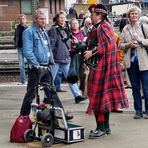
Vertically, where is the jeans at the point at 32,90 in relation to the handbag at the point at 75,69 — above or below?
below

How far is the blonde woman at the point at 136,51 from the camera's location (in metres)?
9.41

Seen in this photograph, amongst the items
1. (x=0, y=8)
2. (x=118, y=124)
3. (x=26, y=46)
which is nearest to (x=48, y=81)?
(x=26, y=46)

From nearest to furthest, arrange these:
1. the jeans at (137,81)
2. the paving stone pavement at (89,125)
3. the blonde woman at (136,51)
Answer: the paving stone pavement at (89,125), the blonde woman at (136,51), the jeans at (137,81)

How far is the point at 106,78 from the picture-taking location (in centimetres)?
814

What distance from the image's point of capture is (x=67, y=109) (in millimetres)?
10852

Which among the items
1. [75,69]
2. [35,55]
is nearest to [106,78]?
[75,69]

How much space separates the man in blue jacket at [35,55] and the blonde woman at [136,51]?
5.08ft

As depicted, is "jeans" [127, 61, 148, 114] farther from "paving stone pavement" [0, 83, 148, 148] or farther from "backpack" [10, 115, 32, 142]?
"backpack" [10, 115, 32, 142]

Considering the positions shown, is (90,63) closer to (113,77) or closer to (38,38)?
(113,77)

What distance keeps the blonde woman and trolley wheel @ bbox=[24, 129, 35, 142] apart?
2268mm

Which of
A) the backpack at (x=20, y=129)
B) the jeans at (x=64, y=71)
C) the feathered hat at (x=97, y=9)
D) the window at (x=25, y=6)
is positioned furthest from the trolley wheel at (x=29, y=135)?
the window at (x=25, y=6)

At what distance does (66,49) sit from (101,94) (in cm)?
381

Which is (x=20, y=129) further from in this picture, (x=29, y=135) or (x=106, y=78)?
(x=106, y=78)

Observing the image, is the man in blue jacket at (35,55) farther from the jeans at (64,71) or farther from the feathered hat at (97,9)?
the jeans at (64,71)
